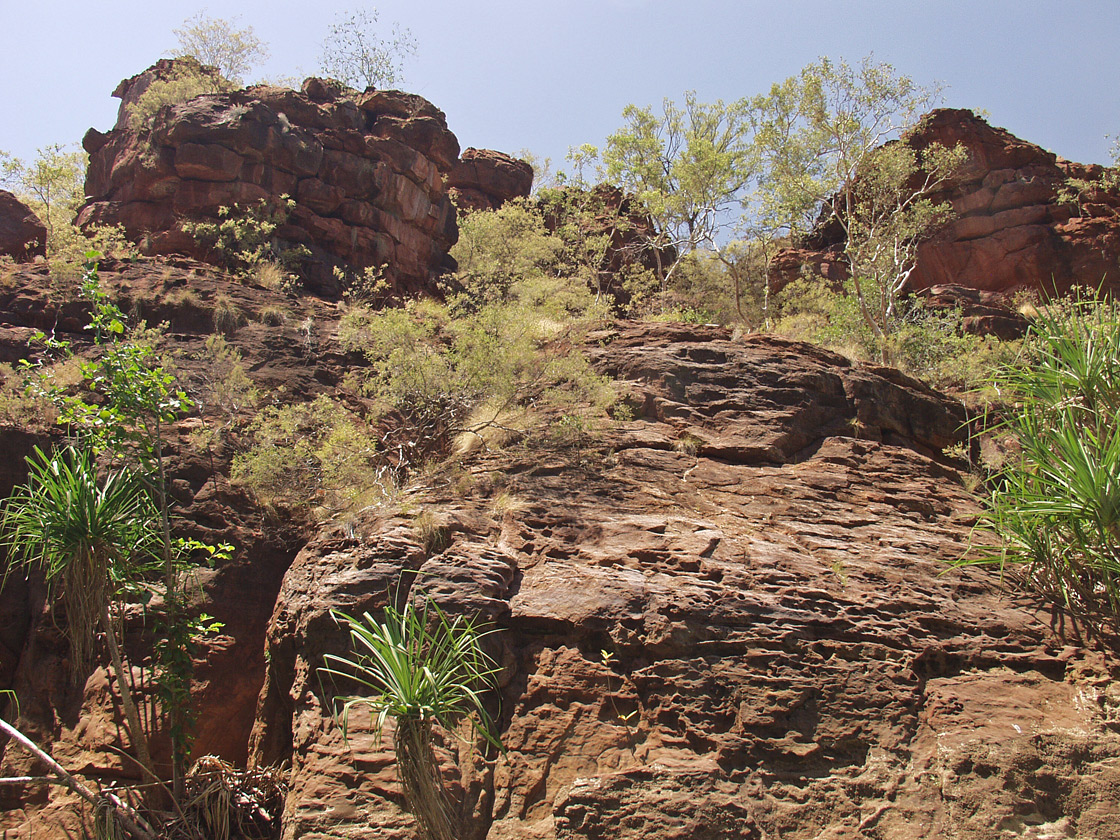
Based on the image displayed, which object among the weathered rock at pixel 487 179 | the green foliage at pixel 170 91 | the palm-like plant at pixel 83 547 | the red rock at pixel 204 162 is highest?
the weathered rock at pixel 487 179

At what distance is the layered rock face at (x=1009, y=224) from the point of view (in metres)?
25.1

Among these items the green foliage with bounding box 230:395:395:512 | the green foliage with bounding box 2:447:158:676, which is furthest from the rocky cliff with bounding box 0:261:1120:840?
the green foliage with bounding box 2:447:158:676

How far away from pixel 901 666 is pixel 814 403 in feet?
17.9

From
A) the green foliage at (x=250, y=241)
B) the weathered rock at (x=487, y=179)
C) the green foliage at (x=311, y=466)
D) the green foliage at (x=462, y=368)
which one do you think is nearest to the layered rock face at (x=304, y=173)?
the green foliage at (x=250, y=241)

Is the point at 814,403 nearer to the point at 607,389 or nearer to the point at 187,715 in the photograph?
the point at 607,389

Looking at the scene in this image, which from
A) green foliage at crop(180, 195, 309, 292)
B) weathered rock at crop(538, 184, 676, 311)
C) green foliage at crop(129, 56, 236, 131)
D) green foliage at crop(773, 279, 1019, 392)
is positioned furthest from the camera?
weathered rock at crop(538, 184, 676, 311)

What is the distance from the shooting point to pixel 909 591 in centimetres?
777

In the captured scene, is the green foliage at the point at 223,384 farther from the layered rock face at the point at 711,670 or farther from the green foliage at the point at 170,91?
the green foliage at the point at 170,91

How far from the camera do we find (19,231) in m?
15.7

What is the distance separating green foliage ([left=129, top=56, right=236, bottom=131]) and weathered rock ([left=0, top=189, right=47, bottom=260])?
168 inches

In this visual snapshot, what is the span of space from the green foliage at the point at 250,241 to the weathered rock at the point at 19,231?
3039 millimetres

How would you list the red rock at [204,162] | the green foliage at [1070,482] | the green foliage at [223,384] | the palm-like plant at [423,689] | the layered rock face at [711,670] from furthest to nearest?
→ 1. the red rock at [204,162]
2. the green foliage at [223,384]
3. the green foliage at [1070,482]
4. the layered rock face at [711,670]
5. the palm-like plant at [423,689]

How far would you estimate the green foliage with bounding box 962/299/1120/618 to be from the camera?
7051mm

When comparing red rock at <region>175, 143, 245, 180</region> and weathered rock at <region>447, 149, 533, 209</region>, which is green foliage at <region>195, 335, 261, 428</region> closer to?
red rock at <region>175, 143, 245, 180</region>
